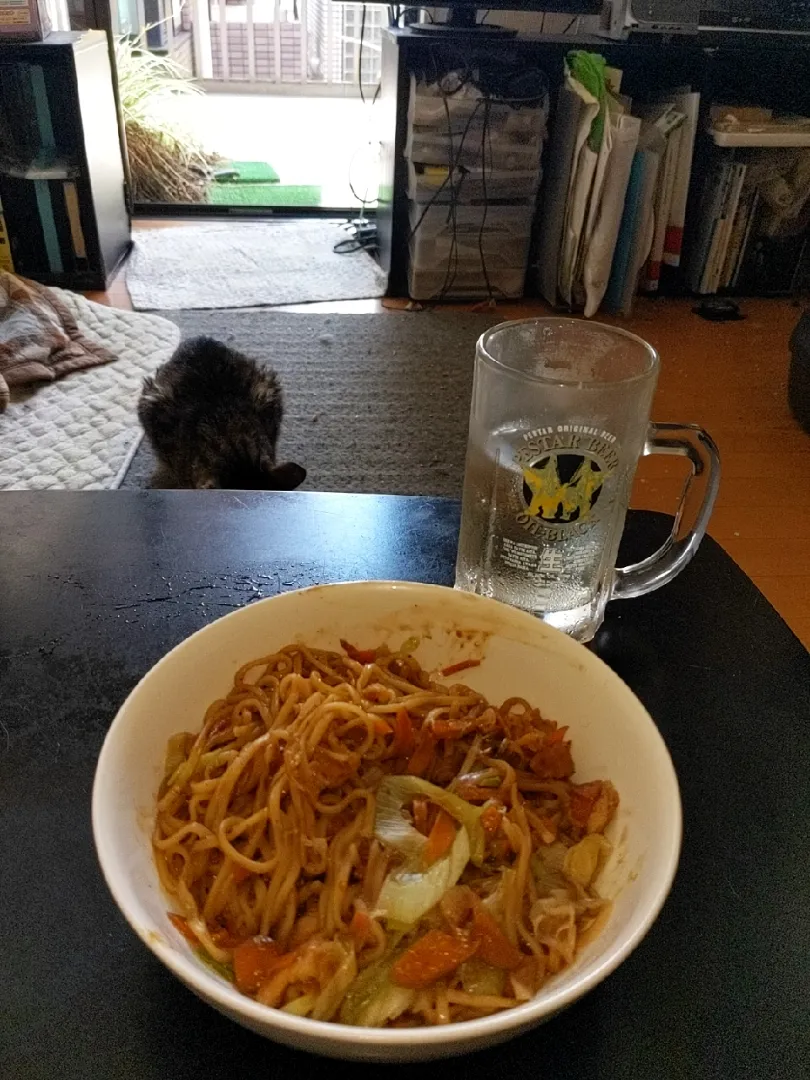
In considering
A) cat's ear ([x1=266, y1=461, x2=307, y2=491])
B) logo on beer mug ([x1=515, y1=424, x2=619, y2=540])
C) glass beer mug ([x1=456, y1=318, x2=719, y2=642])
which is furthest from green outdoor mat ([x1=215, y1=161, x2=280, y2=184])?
logo on beer mug ([x1=515, y1=424, x2=619, y2=540])

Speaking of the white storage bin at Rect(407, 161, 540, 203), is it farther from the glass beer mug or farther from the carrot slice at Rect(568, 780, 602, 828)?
the carrot slice at Rect(568, 780, 602, 828)

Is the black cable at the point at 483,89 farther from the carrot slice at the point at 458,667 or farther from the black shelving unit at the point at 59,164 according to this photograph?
the carrot slice at the point at 458,667

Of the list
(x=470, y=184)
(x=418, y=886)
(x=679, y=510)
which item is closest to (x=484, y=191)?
(x=470, y=184)

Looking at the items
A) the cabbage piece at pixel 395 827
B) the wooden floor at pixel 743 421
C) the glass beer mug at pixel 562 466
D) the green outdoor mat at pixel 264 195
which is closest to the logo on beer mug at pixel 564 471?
the glass beer mug at pixel 562 466

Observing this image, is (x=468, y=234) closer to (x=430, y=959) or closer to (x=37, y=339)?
(x=37, y=339)

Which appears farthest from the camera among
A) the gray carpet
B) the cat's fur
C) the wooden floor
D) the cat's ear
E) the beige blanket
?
the beige blanket

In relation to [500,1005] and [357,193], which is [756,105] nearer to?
[357,193]
